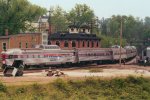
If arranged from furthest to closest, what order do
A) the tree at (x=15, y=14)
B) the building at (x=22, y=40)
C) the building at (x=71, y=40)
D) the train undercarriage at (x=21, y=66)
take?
1. the tree at (x=15, y=14)
2. the building at (x=71, y=40)
3. the building at (x=22, y=40)
4. the train undercarriage at (x=21, y=66)

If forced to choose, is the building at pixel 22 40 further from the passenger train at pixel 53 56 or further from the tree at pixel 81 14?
the tree at pixel 81 14

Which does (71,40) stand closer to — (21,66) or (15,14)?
(15,14)

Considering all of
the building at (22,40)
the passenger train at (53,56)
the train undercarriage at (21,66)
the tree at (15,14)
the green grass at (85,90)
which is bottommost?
the green grass at (85,90)

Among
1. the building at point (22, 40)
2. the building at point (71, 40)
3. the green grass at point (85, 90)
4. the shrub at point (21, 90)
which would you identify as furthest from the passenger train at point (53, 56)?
the shrub at point (21, 90)

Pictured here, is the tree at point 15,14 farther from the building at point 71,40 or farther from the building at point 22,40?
the building at point 22,40

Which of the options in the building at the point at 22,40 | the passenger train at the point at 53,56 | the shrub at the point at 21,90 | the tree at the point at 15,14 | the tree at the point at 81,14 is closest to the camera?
the shrub at the point at 21,90

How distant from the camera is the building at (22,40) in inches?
2990

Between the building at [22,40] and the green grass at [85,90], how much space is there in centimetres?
3235

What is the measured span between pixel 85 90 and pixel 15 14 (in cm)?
6609

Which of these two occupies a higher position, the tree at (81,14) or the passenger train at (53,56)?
the tree at (81,14)

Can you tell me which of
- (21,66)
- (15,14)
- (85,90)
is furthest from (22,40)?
(85,90)

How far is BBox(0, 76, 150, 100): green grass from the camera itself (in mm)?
39344

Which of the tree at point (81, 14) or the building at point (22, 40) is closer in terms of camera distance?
the building at point (22, 40)

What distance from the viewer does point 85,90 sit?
144 feet
